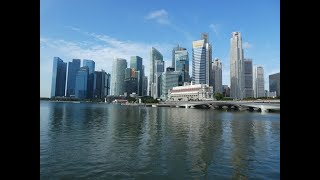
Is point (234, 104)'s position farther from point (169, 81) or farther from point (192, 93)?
point (169, 81)

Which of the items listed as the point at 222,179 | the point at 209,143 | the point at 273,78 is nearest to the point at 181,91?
the point at 273,78

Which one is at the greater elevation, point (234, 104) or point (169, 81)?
point (169, 81)

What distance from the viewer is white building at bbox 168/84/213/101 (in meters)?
149

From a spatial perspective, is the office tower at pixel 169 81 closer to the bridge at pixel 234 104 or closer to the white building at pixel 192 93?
the white building at pixel 192 93

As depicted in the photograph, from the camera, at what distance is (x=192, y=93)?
156 meters

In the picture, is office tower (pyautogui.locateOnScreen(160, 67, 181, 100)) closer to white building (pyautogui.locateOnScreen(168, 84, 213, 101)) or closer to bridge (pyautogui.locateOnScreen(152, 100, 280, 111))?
white building (pyautogui.locateOnScreen(168, 84, 213, 101))

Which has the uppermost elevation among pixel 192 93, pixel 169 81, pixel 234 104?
pixel 169 81

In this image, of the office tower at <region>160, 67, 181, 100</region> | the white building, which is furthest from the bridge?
the office tower at <region>160, 67, 181, 100</region>

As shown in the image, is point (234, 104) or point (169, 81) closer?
point (234, 104)

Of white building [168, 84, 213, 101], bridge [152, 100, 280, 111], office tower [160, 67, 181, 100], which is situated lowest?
bridge [152, 100, 280, 111]

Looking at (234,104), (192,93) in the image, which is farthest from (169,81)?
(234,104)
